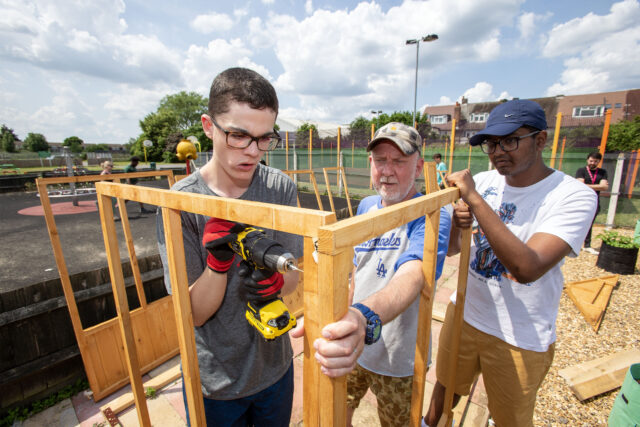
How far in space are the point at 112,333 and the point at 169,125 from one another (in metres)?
50.5

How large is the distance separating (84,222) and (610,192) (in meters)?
15.6

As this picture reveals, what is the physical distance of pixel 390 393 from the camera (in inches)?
73.3

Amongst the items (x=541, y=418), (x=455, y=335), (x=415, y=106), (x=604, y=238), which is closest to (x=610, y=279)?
(x=604, y=238)

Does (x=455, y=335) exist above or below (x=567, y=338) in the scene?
above

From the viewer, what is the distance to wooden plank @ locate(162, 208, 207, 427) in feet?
3.61

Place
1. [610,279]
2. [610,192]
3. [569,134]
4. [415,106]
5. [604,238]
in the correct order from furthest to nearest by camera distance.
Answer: [415,106], [569,134], [610,192], [604,238], [610,279]

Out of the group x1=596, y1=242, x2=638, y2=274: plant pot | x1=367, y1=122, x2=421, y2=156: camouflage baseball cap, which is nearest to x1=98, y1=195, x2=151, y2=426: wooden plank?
x1=367, y1=122, x2=421, y2=156: camouflage baseball cap

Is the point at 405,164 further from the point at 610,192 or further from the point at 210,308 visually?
the point at 610,192

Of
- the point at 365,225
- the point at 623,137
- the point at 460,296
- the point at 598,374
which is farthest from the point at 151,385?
the point at 623,137

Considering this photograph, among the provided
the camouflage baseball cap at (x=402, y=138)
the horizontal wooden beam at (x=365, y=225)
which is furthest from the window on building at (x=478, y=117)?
the horizontal wooden beam at (x=365, y=225)

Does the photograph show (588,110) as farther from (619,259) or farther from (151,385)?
(151,385)

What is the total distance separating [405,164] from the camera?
177cm

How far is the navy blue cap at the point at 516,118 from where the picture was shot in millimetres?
1789

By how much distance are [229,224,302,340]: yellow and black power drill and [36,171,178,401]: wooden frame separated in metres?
2.15
